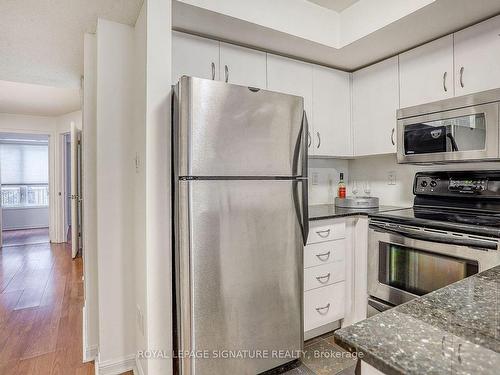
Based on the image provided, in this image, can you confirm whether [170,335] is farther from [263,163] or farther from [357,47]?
[357,47]

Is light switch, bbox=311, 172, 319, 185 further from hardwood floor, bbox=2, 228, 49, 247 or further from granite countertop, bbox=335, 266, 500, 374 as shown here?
hardwood floor, bbox=2, 228, 49, 247

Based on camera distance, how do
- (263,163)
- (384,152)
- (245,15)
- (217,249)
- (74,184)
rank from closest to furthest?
(217,249), (263,163), (245,15), (384,152), (74,184)

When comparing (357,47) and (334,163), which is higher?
(357,47)

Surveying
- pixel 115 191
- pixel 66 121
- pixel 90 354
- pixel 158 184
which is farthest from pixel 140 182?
pixel 66 121

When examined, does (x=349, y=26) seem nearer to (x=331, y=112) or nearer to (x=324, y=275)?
(x=331, y=112)

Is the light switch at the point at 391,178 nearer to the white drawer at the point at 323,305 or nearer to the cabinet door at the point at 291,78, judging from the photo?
the cabinet door at the point at 291,78

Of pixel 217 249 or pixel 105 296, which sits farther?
pixel 105 296

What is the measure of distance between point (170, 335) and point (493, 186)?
213 centimetres

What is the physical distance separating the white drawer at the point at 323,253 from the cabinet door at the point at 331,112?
2.59 feet

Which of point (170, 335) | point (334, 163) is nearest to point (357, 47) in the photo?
point (334, 163)

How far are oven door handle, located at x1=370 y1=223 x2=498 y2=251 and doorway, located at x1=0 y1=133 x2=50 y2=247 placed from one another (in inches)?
284

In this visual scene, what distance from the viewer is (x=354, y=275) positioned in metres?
2.30

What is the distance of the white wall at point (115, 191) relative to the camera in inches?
72.7

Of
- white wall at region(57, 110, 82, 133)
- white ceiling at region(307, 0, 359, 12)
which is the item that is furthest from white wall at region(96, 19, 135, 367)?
white wall at region(57, 110, 82, 133)
